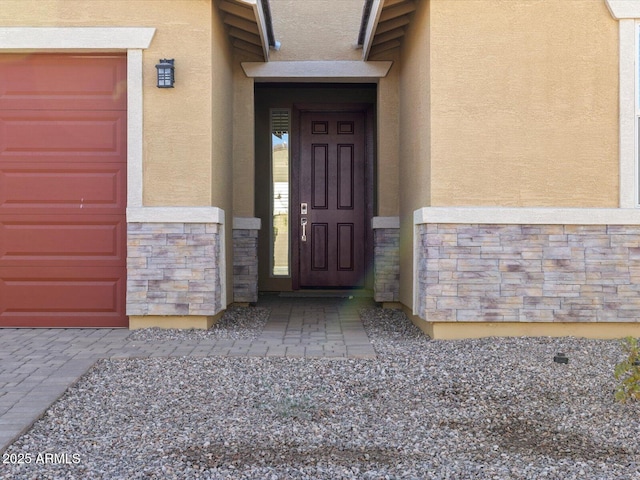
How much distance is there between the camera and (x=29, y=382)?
155 inches

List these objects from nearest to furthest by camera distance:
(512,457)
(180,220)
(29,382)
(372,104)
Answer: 1. (512,457)
2. (29,382)
3. (180,220)
4. (372,104)

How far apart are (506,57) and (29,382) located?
14.3 ft

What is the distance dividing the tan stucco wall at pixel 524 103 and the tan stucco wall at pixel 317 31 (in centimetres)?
240

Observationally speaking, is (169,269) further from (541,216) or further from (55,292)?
(541,216)

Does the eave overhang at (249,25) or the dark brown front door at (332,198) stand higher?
the eave overhang at (249,25)

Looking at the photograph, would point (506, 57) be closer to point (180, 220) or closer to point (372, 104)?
point (180, 220)

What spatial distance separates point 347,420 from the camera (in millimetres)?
3332

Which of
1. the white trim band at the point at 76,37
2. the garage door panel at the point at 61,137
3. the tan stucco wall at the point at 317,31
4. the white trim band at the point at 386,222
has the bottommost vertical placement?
the white trim band at the point at 386,222

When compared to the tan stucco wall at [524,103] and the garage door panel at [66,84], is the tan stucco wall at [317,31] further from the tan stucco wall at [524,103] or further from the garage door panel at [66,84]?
the tan stucco wall at [524,103]

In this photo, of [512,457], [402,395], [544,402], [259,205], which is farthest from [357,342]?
[259,205]

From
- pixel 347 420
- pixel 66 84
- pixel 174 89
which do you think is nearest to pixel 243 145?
pixel 174 89

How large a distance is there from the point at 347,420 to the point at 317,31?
18.3 ft

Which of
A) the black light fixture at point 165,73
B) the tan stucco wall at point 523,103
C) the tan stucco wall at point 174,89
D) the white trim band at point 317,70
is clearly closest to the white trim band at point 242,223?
the tan stucco wall at point 174,89

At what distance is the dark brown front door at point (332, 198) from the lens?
9.17 meters
